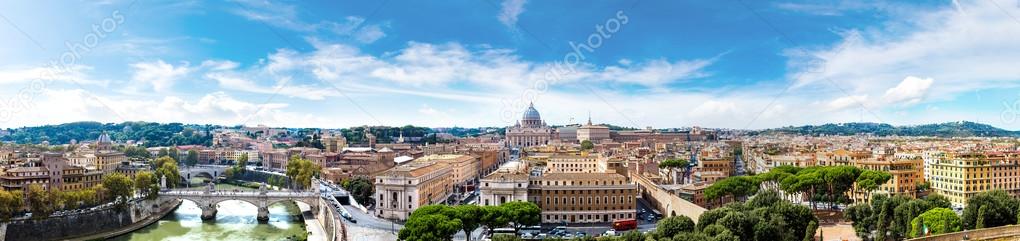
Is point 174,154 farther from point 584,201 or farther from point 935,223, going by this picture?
point 935,223

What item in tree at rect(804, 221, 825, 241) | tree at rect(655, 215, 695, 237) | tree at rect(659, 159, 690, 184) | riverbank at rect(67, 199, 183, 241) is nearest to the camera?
tree at rect(655, 215, 695, 237)

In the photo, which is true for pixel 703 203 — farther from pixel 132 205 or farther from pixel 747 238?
pixel 132 205

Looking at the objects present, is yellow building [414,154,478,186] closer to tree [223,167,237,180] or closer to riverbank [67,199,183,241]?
riverbank [67,199,183,241]

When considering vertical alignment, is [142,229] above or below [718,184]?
below

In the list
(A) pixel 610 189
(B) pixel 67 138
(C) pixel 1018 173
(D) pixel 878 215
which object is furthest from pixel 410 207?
(B) pixel 67 138

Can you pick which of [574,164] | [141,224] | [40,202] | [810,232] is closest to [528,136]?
[574,164]

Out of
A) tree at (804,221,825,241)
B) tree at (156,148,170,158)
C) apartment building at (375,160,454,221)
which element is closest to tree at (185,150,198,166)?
tree at (156,148,170,158)

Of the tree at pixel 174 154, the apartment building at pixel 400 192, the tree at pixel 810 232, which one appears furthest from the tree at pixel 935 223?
the tree at pixel 174 154

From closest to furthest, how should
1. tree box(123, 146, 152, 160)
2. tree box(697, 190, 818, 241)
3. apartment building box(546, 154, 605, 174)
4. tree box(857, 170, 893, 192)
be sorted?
tree box(697, 190, 818, 241), tree box(857, 170, 893, 192), apartment building box(546, 154, 605, 174), tree box(123, 146, 152, 160)
